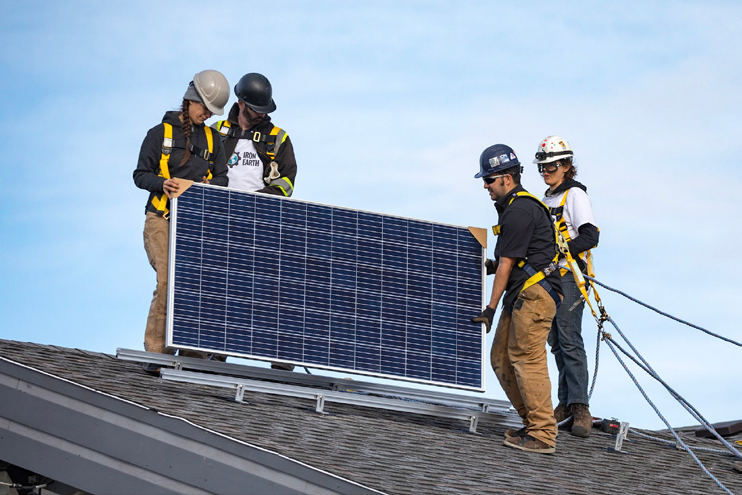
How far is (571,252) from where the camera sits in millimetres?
9984

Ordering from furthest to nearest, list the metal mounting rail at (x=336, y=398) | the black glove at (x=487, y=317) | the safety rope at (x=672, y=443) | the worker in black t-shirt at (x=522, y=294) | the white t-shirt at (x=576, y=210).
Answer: the safety rope at (x=672, y=443) < the white t-shirt at (x=576, y=210) < the black glove at (x=487, y=317) < the worker in black t-shirt at (x=522, y=294) < the metal mounting rail at (x=336, y=398)

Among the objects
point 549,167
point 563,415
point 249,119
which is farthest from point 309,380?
point 549,167

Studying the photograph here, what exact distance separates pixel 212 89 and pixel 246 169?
1.19 m

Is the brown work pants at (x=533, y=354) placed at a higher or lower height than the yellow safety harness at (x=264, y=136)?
lower

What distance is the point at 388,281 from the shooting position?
9461 millimetres

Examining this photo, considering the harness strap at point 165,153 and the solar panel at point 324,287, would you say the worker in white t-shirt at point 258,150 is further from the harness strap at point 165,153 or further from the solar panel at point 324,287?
the solar panel at point 324,287

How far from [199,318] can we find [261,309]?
1.95 ft

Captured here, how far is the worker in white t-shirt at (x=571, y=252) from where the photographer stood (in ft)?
33.0

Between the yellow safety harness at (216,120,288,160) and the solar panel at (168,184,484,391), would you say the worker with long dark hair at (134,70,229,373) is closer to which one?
the solar panel at (168,184,484,391)

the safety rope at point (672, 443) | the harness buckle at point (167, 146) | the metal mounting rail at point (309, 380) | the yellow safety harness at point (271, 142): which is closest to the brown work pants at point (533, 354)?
the metal mounting rail at point (309, 380)

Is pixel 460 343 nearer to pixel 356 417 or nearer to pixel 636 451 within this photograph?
pixel 356 417

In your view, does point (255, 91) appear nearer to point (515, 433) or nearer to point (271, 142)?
point (271, 142)

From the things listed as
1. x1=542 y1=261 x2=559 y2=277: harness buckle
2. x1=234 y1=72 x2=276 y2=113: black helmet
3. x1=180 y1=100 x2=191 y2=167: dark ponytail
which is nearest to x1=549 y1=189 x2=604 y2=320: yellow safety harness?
x1=542 y1=261 x2=559 y2=277: harness buckle

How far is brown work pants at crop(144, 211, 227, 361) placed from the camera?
927 centimetres
